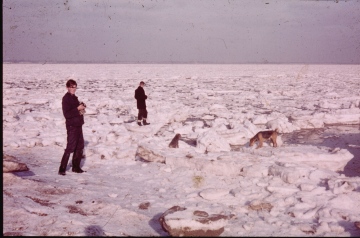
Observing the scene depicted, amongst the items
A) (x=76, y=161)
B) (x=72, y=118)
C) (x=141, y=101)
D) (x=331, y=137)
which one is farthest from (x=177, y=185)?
(x=331, y=137)

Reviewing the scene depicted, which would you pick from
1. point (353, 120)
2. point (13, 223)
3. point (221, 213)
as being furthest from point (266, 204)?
point (353, 120)

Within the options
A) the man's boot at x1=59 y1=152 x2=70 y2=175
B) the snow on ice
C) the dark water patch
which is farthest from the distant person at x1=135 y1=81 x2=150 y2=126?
the man's boot at x1=59 y1=152 x2=70 y2=175

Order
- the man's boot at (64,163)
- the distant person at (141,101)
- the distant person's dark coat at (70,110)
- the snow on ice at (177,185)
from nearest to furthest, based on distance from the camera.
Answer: the snow on ice at (177,185) < the distant person's dark coat at (70,110) < the man's boot at (64,163) < the distant person at (141,101)

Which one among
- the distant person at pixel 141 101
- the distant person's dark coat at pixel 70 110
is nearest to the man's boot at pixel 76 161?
the distant person's dark coat at pixel 70 110

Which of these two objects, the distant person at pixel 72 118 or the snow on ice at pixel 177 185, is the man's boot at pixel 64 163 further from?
the snow on ice at pixel 177 185

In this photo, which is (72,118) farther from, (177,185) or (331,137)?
(331,137)

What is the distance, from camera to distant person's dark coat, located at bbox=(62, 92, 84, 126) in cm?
497

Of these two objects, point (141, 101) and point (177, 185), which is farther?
point (141, 101)

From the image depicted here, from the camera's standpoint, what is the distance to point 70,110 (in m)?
4.98

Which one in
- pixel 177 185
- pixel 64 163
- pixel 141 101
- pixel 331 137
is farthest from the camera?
pixel 141 101

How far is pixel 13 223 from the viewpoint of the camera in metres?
3.38

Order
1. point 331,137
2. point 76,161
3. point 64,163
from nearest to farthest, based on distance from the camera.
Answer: point 64,163, point 76,161, point 331,137

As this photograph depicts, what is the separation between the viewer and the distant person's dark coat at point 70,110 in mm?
4969

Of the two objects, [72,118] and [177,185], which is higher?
[72,118]
